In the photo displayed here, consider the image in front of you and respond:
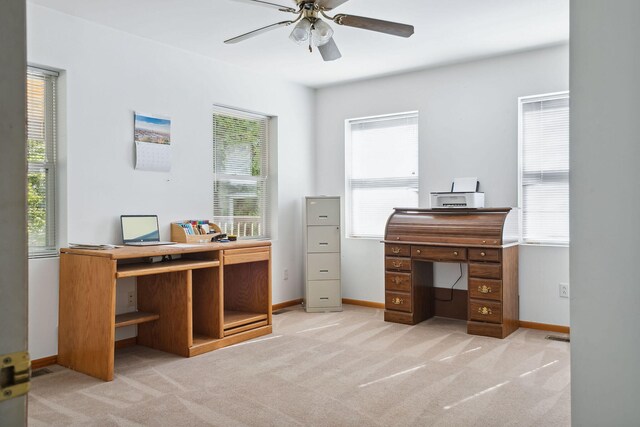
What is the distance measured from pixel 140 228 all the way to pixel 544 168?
3677 millimetres

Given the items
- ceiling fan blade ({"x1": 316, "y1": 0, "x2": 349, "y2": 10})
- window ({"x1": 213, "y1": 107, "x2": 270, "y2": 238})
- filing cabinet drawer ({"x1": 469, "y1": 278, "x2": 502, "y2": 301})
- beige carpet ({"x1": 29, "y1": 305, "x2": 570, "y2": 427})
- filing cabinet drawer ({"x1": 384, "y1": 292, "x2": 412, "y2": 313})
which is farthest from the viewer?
window ({"x1": 213, "y1": 107, "x2": 270, "y2": 238})

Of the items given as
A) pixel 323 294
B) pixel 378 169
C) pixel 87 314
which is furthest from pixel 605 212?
pixel 378 169

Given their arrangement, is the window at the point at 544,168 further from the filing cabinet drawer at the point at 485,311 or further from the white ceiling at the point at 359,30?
the filing cabinet drawer at the point at 485,311

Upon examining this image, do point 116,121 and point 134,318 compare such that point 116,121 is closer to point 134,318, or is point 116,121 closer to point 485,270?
point 134,318

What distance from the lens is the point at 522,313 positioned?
14.7 feet

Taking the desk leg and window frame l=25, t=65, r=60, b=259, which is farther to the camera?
window frame l=25, t=65, r=60, b=259

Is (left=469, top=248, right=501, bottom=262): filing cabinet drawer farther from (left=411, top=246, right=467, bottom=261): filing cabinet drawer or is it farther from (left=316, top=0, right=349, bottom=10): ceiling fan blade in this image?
(left=316, top=0, right=349, bottom=10): ceiling fan blade

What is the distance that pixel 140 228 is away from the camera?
155 inches

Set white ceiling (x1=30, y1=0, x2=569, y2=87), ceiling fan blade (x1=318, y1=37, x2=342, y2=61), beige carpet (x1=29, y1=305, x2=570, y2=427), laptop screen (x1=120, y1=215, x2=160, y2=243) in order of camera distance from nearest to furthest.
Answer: beige carpet (x1=29, y1=305, x2=570, y2=427) < ceiling fan blade (x1=318, y1=37, x2=342, y2=61) < white ceiling (x1=30, y1=0, x2=569, y2=87) < laptop screen (x1=120, y1=215, x2=160, y2=243)

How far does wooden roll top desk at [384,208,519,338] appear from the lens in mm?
4125

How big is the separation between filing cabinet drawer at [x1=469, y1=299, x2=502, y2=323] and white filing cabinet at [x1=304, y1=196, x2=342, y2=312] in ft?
5.16

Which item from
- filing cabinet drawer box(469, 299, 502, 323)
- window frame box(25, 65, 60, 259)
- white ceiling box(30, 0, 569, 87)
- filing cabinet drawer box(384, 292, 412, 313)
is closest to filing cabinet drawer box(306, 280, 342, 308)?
filing cabinet drawer box(384, 292, 412, 313)

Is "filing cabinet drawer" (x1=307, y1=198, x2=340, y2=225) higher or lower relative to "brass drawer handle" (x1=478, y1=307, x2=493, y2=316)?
higher

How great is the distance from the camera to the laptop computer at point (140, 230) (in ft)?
12.6
